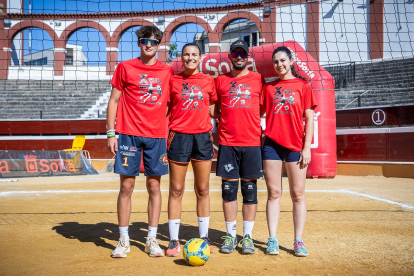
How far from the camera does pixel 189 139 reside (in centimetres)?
374

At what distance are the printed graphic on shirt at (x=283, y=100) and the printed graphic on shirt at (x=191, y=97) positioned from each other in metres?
0.76

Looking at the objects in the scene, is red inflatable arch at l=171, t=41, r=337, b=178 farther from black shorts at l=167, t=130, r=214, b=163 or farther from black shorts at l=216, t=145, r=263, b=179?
black shorts at l=167, t=130, r=214, b=163

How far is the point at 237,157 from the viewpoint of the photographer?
151 inches

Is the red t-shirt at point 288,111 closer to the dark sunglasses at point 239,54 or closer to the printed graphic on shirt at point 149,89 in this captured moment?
the dark sunglasses at point 239,54

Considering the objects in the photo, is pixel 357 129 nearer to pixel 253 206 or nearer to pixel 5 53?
pixel 253 206

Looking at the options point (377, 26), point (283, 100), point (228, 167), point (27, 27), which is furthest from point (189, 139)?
point (27, 27)

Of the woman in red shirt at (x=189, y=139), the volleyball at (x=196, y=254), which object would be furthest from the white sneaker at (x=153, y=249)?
the volleyball at (x=196, y=254)

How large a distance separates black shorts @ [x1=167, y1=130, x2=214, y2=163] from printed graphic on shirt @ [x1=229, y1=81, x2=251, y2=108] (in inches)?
18.4

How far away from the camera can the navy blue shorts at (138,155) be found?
367cm

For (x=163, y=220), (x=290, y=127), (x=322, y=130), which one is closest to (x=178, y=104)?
(x=290, y=127)

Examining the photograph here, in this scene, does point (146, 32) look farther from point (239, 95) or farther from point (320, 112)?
point (320, 112)

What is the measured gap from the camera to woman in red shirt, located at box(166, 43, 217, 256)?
12.3 ft

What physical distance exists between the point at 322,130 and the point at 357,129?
3072 millimetres

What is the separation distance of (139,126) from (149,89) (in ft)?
1.28
